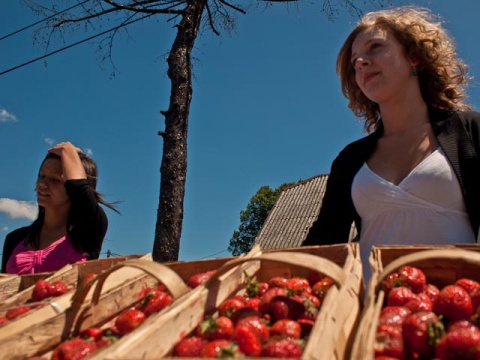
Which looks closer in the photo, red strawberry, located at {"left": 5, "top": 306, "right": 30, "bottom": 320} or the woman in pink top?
red strawberry, located at {"left": 5, "top": 306, "right": 30, "bottom": 320}

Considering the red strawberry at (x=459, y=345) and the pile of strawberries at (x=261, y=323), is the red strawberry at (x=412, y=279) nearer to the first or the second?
the pile of strawberries at (x=261, y=323)

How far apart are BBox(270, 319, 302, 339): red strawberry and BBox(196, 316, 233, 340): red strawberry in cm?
12

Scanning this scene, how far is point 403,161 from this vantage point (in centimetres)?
248

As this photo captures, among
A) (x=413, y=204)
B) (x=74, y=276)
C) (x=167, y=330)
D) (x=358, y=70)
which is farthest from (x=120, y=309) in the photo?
(x=358, y=70)

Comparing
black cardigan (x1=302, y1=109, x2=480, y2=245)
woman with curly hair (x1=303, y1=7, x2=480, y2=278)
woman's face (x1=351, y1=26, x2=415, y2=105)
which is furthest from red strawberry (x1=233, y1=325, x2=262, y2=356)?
woman's face (x1=351, y1=26, x2=415, y2=105)

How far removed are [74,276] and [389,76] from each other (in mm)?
1703

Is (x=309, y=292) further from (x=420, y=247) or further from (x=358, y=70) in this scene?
(x=358, y=70)

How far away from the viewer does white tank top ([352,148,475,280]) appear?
2.28 meters

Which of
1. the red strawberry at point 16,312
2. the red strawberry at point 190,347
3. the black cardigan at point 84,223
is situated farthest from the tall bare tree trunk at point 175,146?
the red strawberry at point 190,347

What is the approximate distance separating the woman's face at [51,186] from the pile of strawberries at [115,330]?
1.69 meters

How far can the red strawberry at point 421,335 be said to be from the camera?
4.44ft

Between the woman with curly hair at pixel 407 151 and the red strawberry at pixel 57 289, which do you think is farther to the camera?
the woman with curly hair at pixel 407 151

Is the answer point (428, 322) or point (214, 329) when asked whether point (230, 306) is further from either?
point (428, 322)

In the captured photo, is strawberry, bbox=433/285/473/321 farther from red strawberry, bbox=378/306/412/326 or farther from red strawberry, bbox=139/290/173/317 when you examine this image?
red strawberry, bbox=139/290/173/317
